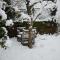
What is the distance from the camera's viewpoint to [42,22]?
18469mm

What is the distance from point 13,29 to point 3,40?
7681 millimetres

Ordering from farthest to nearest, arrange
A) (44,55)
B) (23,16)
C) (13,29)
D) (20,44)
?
(13,29) < (20,44) < (23,16) < (44,55)

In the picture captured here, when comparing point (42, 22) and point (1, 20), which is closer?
point (1, 20)

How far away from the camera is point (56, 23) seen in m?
18.7

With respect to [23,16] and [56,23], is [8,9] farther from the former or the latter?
[56,23]

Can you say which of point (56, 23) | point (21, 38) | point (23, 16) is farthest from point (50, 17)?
point (23, 16)

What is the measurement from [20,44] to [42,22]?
5370 millimetres

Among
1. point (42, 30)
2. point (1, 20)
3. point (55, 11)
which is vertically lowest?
point (42, 30)

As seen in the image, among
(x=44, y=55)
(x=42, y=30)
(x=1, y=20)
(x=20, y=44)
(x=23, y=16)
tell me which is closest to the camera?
(x=1, y=20)

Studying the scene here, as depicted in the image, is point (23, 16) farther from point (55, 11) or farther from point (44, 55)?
point (55, 11)

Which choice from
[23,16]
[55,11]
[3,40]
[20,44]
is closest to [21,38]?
[20,44]

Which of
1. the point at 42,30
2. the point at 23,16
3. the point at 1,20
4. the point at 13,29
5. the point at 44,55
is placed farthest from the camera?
the point at 42,30

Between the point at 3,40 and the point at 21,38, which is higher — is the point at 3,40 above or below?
above

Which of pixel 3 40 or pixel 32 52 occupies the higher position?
pixel 3 40
